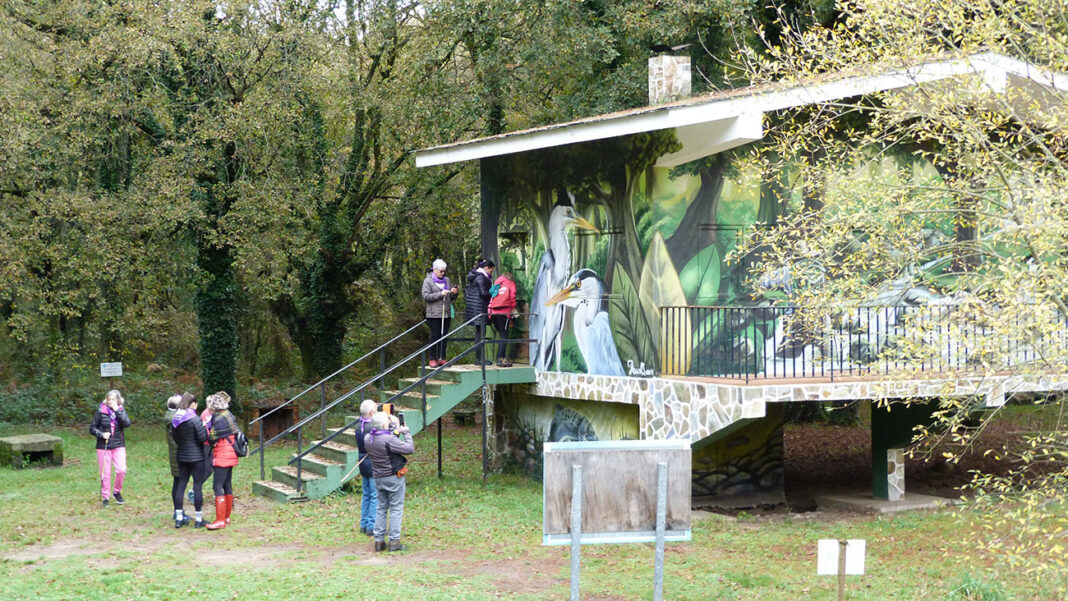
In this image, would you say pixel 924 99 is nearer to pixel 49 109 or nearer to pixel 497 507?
pixel 497 507

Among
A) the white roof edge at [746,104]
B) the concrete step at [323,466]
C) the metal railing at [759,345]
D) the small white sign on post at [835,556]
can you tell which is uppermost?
the white roof edge at [746,104]

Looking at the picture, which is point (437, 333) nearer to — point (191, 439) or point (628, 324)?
point (628, 324)

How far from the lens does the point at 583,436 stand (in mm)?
17719

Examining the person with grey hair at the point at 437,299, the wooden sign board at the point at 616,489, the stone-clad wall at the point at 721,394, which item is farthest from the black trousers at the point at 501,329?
the wooden sign board at the point at 616,489

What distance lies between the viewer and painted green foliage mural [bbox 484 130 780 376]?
51.1ft

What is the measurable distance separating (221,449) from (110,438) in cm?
260

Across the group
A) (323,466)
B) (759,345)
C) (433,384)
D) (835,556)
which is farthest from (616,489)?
(433,384)

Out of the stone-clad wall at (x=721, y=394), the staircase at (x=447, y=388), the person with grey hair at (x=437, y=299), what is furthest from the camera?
the person with grey hair at (x=437, y=299)

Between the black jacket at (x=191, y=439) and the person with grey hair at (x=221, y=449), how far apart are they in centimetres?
12

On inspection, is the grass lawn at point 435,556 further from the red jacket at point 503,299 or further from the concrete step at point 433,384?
the red jacket at point 503,299

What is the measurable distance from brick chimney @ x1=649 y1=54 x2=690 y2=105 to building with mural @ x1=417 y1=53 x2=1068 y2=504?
3cm

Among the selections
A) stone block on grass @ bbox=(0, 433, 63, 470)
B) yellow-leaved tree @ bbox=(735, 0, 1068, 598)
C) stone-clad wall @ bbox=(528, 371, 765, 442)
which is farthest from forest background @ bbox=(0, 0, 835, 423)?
yellow-leaved tree @ bbox=(735, 0, 1068, 598)

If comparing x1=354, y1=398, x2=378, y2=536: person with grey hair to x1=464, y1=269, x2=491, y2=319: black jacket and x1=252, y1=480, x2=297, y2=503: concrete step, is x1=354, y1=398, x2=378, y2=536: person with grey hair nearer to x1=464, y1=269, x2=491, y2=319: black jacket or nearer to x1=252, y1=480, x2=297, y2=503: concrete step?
x1=252, y1=480, x2=297, y2=503: concrete step

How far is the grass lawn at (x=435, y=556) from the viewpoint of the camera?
35.5 feet
